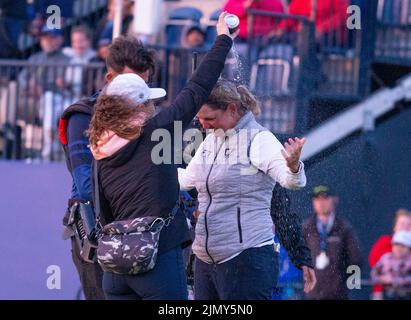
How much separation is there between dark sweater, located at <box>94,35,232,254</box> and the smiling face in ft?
1.57

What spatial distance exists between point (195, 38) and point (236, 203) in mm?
5362

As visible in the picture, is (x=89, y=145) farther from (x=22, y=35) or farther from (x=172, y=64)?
(x=22, y=35)

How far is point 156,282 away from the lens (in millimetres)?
6836

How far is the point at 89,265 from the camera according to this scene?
7.61 meters

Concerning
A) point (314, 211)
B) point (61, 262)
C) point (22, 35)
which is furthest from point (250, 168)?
point (22, 35)

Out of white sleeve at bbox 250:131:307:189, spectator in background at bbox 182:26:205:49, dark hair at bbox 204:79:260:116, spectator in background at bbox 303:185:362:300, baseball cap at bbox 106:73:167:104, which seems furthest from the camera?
spectator in background at bbox 182:26:205:49

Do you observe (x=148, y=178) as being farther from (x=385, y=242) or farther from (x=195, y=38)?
(x=195, y=38)

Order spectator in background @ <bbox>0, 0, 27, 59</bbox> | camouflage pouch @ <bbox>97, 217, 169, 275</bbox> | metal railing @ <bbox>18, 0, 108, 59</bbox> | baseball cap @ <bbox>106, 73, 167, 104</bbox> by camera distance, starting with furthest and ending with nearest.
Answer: metal railing @ <bbox>18, 0, 108, 59</bbox> < spectator in background @ <bbox>0, 0, 27, 59</bbox> < baseball cap @ <bbox>106, 73, 167, 104</bbox> < camouflage pouch @ <bbox>97, 217, 169, 275</bbox>

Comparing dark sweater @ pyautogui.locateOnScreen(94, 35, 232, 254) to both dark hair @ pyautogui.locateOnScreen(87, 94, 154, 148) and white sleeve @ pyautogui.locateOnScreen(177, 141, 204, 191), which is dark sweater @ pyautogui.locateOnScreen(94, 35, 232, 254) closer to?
dark hair @ pyautogui.locateOnScreen(87, 94, 154, 148)

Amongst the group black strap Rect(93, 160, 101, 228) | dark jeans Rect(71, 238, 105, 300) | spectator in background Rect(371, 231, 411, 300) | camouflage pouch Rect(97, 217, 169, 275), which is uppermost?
black strap Rect(93, 160, 101, 228)

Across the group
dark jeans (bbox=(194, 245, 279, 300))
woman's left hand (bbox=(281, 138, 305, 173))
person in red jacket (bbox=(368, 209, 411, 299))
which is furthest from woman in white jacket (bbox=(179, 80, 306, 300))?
person in red jacket (bbox=(368, 209, 411, 299))

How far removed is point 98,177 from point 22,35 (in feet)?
21.8

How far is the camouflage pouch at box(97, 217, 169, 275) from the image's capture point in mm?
6770

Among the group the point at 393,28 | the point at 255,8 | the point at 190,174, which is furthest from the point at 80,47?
the point at 190,174
